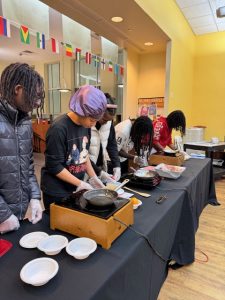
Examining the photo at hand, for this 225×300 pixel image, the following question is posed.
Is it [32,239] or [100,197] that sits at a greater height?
[100,197]

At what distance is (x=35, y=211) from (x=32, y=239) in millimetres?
193

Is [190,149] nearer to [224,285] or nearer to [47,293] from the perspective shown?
[224,285]

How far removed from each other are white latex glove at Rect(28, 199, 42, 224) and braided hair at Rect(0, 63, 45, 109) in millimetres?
460

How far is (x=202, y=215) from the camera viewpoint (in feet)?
8.76

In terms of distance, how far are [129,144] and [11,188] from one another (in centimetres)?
133

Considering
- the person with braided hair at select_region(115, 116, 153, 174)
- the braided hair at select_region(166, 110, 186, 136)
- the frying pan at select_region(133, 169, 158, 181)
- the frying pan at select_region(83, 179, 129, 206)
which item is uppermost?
the braided hair at select_region(166, 110, 186, 136)

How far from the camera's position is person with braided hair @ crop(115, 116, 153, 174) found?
2004 mm

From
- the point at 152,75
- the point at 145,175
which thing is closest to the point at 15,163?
the point at 145,175

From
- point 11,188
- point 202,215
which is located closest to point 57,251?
point 11,188

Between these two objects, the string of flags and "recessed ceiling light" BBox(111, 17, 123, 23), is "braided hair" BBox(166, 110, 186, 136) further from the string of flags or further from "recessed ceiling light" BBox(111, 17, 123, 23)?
"recessed ceiling light" BBox(111, 17, 123, 23)

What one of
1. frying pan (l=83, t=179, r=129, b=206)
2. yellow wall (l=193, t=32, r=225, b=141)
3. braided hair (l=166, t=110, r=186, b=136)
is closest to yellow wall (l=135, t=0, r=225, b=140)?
yellow wall (l=193, t=32, r=225, b=141)

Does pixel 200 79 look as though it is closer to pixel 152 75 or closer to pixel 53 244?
pixel 152 75

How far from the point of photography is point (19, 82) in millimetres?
912

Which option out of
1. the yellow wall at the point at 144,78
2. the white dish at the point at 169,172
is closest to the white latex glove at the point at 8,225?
the white dish at the point at 169,172
